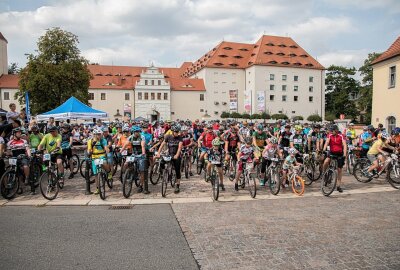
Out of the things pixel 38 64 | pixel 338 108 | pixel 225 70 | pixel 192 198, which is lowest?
pixel 192 198

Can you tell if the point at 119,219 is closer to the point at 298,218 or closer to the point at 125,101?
the point at 298,218

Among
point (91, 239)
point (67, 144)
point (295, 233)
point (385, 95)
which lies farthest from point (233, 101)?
point (91, 239)

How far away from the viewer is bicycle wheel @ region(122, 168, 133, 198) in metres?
8.80

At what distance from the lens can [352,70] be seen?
76.2 metres

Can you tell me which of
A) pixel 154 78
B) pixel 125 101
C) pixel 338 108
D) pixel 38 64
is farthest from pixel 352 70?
pixel 38 64

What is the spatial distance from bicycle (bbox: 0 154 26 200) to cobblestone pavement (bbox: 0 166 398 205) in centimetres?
19

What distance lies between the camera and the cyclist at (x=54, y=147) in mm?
9352

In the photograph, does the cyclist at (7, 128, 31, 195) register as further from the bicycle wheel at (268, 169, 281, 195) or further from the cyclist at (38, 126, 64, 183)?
the bicycle wheel at (268, 169, 281, 195)

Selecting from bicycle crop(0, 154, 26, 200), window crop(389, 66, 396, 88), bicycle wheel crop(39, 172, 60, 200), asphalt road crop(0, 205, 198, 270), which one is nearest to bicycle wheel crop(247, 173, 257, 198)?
asphalt road crop(0, 205, 198, 270)

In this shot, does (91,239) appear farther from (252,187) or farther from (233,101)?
(233,101)

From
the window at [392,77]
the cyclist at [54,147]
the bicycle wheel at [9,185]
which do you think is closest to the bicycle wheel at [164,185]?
the cyclist at [54,147]

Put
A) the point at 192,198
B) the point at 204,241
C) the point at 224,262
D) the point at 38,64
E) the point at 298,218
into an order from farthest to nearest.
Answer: the point at 38,64, the point at 192,198, the point at 298,218, the point at 204,241, the point at 224,262

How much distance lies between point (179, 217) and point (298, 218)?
2.62 m

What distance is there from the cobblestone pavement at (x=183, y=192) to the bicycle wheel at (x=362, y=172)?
0.17 m
